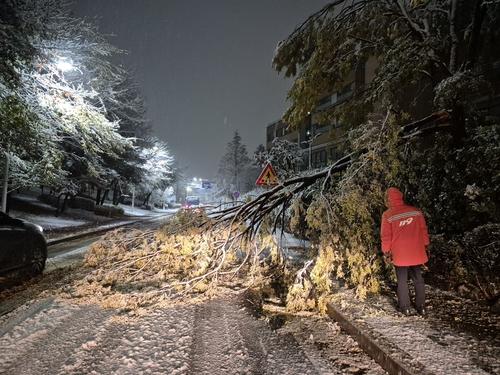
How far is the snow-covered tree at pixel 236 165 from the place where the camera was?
75312mm

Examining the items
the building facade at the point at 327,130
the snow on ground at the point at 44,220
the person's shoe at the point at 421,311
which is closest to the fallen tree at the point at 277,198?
the building facade at the point at 327,130

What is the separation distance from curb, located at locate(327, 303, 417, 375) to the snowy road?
0.11 metres

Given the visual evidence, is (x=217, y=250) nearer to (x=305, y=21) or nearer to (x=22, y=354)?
(x=22, y=354)

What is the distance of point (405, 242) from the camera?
4867 mm

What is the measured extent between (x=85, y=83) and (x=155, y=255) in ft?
28.4

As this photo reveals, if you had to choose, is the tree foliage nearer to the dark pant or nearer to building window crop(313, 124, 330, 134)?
building window crop(313, 124, 330, 134)

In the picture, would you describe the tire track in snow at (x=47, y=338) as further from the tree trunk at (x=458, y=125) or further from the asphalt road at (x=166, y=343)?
the tree trunk at (x=458, y=125)

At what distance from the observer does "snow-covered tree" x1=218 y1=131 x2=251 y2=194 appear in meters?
75.3

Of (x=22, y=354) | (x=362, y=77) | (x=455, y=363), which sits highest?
(x=362, y=77)

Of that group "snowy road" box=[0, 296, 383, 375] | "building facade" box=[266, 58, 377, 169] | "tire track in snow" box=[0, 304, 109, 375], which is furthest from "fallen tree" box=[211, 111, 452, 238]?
"tire track in snow" box=[0, 304, 109, 375]

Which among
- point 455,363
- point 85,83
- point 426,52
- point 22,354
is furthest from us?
point 85,83

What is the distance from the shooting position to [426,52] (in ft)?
22.0

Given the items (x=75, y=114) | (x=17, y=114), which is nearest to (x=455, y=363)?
(x=17, y=114)

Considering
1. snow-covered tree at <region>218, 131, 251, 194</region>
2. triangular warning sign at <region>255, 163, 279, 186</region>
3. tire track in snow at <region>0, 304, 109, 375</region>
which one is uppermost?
snow-covered tree at <region>218, 131, 251, 194</region>
